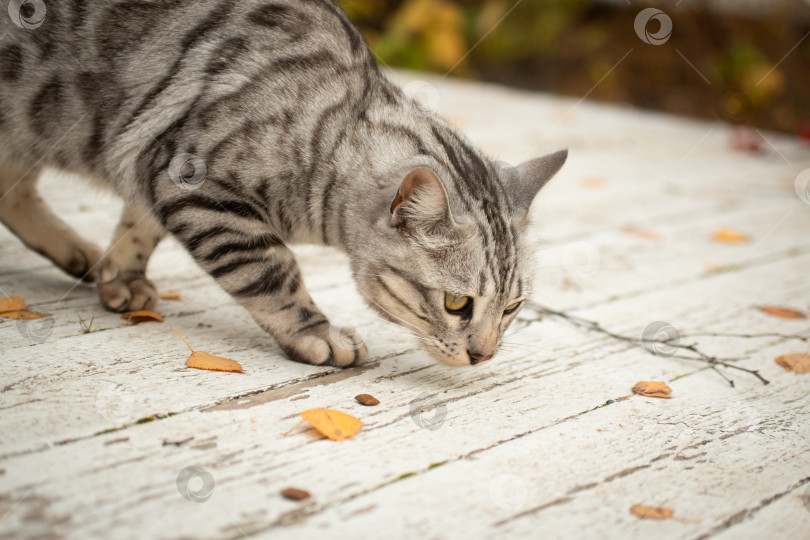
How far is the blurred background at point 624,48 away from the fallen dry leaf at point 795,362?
18.2 feet

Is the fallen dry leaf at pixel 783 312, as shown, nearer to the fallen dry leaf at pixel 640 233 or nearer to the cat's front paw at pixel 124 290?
the fallen dry leaf at pixel 640 233

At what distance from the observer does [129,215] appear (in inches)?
106

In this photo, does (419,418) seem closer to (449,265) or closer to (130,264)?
(449,265)

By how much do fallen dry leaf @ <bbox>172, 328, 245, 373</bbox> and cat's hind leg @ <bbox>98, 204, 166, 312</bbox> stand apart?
46 cm

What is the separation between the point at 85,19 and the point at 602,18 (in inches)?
311

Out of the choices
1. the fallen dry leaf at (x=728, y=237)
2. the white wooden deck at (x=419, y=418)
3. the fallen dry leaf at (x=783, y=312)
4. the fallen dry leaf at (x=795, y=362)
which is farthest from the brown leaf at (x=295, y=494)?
the fallen dry leaf at (x=728, y=237)

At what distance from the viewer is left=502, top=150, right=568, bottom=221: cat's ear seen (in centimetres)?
237

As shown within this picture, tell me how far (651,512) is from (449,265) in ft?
2.81

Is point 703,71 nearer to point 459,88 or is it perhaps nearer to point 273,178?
point 459,88

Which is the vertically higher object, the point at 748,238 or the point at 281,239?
the point at 748,238

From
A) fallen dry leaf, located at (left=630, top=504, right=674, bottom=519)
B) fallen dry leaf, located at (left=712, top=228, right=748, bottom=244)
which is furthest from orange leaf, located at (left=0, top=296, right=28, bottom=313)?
fallen dry leaf, located at (left=712, top=228, right=748, bottom=244)

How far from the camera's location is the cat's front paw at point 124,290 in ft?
8.03

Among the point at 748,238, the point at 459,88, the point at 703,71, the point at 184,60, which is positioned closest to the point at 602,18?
the point at 703,71

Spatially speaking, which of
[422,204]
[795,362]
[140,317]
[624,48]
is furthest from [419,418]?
[624,48]
